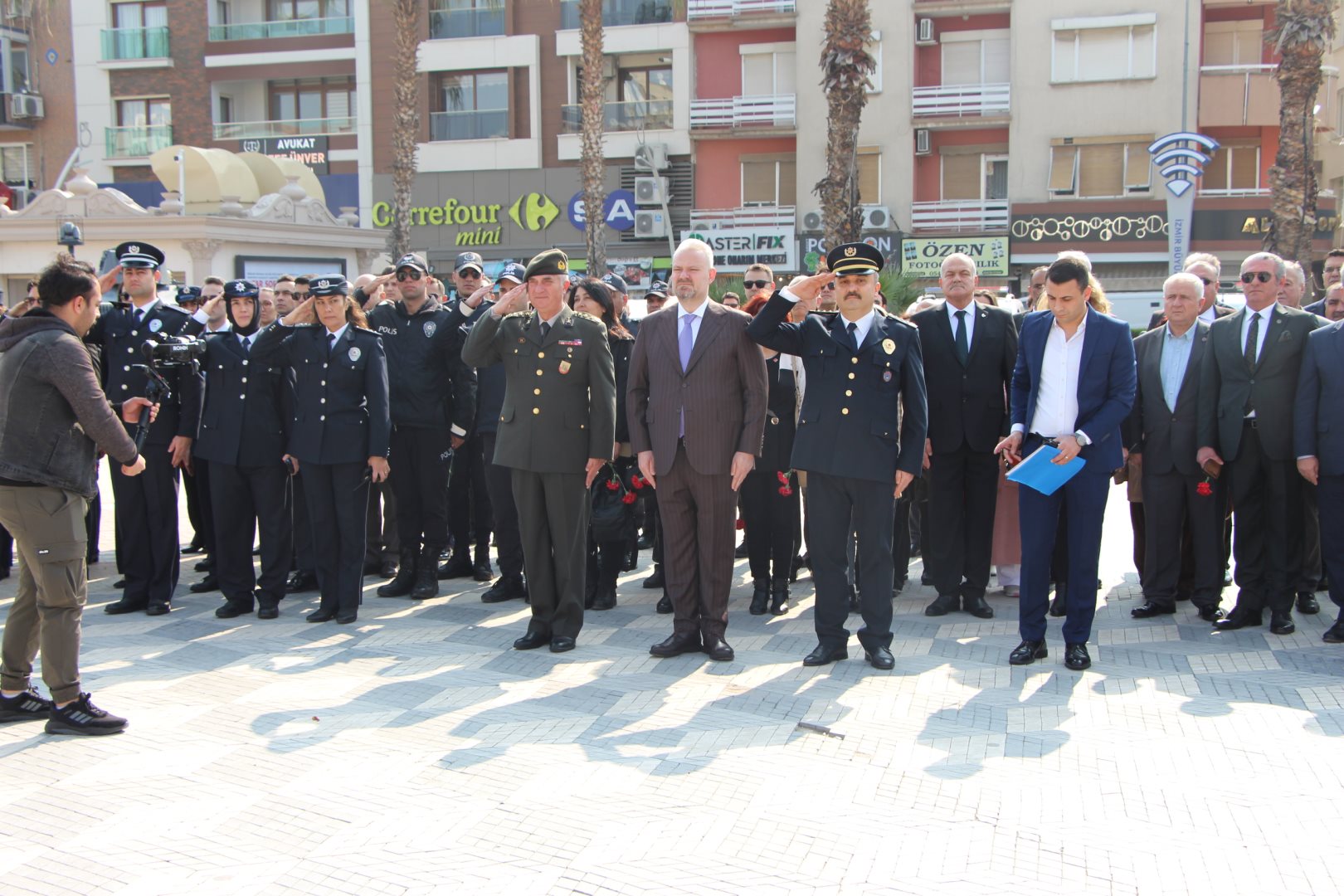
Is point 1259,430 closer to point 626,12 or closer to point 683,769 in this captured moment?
point 683,769

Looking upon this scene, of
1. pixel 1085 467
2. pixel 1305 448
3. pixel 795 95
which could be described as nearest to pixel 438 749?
pixel 1085 467

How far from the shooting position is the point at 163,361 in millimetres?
7297

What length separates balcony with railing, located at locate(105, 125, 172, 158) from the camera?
35.6 meters

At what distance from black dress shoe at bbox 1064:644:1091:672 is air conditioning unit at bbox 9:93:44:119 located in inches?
1513

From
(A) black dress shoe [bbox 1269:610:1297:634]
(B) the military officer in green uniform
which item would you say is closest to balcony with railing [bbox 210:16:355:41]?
(B) the military officer in green uniform

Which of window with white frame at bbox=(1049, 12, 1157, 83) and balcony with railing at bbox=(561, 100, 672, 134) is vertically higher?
window with white frame at bbox=(1049, 12, 1157, 83)

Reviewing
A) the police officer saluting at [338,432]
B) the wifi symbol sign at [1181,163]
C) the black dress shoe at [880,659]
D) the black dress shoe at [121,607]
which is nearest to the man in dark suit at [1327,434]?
the black dress shoe at [880,659]

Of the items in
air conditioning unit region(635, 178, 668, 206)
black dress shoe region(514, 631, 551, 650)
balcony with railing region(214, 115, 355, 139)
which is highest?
balcony with railing region(214, 115, 355, 139)

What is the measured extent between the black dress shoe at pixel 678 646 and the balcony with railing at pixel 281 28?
3165 cm

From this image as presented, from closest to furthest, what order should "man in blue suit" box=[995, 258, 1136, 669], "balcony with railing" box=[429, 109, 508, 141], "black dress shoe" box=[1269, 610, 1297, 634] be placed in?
"man in blue suit" box=[995, 258, 1136, 669], "black dress shoe" box=[1269, 610, 1297, 634], "balcony with railing" box=[429, 109, 508, 141]

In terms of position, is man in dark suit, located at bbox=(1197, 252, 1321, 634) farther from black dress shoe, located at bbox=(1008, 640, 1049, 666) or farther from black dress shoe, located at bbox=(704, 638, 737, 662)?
black dress shoe, located at bbox=(704, 638, 737, 662)

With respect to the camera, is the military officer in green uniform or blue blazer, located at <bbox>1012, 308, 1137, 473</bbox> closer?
blue blazer, located at <bbox>1012, 308, 1137, 473</bbox>

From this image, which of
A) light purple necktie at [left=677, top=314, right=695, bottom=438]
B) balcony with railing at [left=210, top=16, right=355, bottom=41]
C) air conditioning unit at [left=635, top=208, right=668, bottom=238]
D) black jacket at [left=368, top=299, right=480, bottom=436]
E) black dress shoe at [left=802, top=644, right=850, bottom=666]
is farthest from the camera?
balcony with railing at [left=210, top=16, right=355, bottom=41]

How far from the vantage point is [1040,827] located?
4.21m
